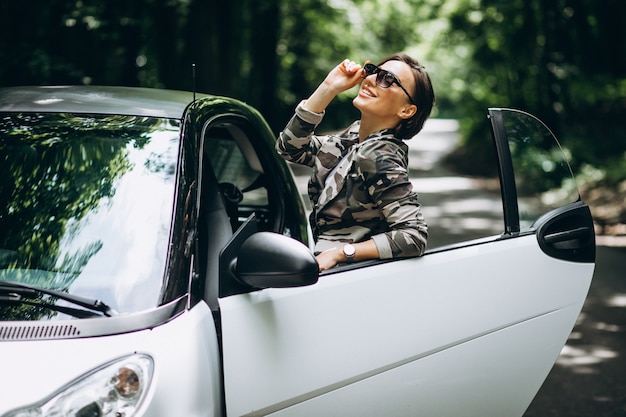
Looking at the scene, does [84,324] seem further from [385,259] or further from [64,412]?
[385,259]

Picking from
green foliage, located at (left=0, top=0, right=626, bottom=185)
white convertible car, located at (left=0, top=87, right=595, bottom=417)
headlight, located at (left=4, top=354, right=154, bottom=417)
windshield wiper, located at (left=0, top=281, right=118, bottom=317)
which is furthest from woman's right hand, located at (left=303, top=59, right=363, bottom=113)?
green foliage, located at (left=0, top=0, right=626, bottom=185)

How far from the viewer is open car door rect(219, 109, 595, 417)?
2.41 m

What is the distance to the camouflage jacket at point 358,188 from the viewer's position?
2762 millimetres

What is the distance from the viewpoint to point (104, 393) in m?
2.00

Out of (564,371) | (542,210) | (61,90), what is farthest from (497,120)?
(564,371)

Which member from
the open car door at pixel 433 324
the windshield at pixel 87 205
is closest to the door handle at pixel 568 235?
the open car door at pixel 433 324

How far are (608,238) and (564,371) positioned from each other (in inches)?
259

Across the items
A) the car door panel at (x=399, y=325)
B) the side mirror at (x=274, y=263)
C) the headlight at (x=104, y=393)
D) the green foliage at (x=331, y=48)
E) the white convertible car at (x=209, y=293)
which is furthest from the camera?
the green foliage at (x=331, y=48)

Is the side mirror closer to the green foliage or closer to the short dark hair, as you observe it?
the short dark hair

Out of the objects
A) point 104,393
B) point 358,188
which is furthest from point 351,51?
point 104,393

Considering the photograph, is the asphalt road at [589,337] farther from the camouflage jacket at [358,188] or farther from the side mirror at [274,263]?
the side mirror at [274,263]

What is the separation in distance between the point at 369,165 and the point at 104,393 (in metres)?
1.32

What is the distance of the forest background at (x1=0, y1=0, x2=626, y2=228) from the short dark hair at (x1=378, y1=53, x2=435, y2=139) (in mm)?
814

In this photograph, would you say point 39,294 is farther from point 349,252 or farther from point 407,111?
point 407,111
